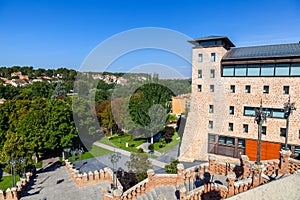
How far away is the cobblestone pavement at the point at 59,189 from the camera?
38.6ft

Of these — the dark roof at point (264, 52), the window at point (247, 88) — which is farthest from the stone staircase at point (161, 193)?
the dark roof at point (264, 52)

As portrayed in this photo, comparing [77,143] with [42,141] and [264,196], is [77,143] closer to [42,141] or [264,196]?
[42,141]

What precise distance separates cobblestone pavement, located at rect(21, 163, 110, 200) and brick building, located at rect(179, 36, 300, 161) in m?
10.1

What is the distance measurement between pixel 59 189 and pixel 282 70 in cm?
1843

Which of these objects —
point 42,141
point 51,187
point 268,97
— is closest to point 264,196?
point 51,187

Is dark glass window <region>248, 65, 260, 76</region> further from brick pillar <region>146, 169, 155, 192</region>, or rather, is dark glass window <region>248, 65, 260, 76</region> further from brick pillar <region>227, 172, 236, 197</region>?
brick pillar <region>227, 172, 236, 197</region>

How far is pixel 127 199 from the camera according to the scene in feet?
28.7

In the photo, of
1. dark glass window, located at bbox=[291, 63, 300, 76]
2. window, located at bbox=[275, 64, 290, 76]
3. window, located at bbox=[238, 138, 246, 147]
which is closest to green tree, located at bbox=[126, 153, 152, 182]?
window, located at bbox=[238, 138, 246, 147]

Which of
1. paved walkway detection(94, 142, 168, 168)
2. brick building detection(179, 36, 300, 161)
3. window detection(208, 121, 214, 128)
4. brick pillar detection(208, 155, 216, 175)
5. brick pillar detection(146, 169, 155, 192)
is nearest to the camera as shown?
brick pillar detection(146, 169, 155, 192)

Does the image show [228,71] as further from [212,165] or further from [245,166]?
[245,166]

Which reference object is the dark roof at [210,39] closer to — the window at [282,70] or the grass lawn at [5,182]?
the window at [282,70]

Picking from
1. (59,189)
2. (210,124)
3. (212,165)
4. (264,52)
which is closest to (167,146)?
(210,124)

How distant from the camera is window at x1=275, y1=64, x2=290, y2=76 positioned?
607 inches

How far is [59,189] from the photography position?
12.9m
